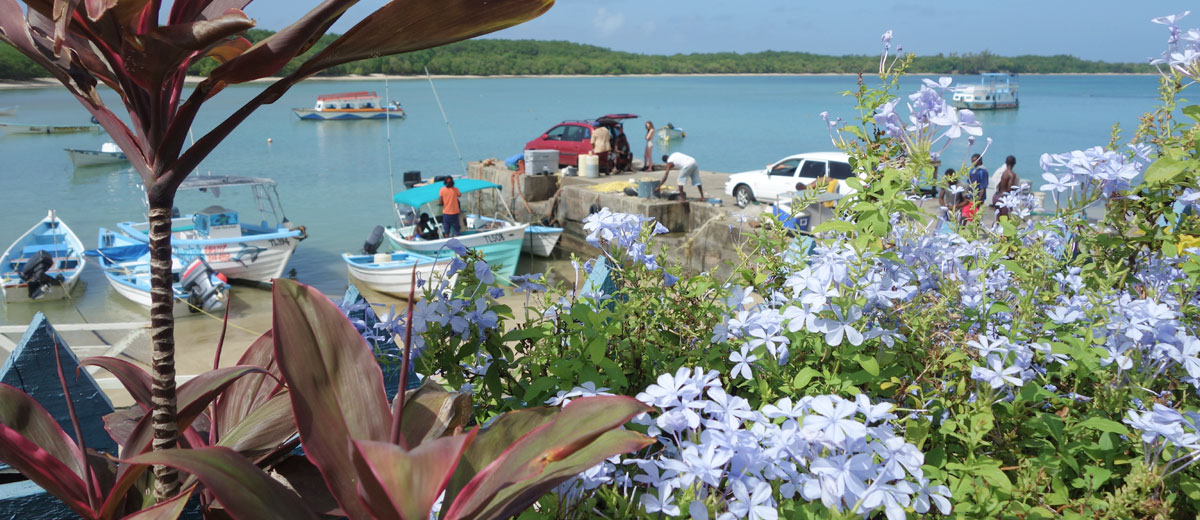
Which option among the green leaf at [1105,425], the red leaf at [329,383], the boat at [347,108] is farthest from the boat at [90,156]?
the green leaf at [1105,425]

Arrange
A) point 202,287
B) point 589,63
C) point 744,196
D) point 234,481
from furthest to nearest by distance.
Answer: point 589,63 < point 744,196 < point 202,287 < point 234,481

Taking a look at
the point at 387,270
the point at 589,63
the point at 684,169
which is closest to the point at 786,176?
the point at 684,169

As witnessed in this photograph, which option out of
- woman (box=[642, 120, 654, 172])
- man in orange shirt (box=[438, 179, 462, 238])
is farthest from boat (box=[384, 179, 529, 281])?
woman (box=[642, 120, 654, 172])

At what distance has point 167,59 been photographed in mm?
1083

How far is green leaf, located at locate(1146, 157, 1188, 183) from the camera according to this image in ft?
5.85

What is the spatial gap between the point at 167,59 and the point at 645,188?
13916 mm

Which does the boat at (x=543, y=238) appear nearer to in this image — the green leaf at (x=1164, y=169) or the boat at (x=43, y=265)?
the boat at (x=43, y=265)

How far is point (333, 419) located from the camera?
1.12 meters

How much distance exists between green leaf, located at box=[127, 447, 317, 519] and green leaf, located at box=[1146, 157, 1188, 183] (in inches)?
79.1

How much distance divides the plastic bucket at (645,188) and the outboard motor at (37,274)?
35.2 ft

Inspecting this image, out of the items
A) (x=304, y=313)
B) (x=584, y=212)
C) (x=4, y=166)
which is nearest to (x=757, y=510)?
(x=304, y=313)

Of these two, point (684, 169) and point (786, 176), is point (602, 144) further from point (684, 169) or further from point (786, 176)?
point (786, 176)

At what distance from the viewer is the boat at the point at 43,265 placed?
1296 centimetres

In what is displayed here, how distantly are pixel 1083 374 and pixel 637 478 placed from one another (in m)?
0.99
